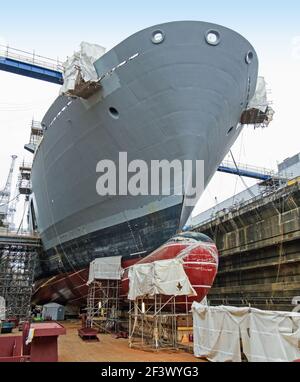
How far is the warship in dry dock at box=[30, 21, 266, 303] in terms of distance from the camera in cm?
1042

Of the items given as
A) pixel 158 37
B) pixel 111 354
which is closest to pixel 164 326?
pixel 111 354

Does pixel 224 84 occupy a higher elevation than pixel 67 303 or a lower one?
higher

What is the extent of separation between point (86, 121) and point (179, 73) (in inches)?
154

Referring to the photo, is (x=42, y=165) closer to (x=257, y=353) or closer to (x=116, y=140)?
(x=116, y=140)

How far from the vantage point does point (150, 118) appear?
1081 cm

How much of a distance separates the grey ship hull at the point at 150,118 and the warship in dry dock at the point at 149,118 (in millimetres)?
32

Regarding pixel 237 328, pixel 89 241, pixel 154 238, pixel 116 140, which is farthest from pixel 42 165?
pixel 237 328

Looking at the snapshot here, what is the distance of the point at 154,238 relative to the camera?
11.3 metres

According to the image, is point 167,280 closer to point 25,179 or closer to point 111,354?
point 111,354

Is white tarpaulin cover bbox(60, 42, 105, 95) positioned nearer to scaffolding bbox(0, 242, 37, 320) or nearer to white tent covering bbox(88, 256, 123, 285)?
white tent covering bbox(88, 256, 123, 285)

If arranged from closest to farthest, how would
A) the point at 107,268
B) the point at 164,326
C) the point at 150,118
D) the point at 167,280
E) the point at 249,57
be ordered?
the point at 167,280 < the point at 164,326 < the point at 150,118 < the point at 249,57 < the point at 107,268

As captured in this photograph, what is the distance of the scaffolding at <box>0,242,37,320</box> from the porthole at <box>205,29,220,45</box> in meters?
14.8

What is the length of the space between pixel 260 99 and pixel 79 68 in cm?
765

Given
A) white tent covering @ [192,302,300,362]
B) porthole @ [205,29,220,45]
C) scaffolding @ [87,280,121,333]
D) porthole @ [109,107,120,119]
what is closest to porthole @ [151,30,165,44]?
porthole @ [205,29,220,45]
